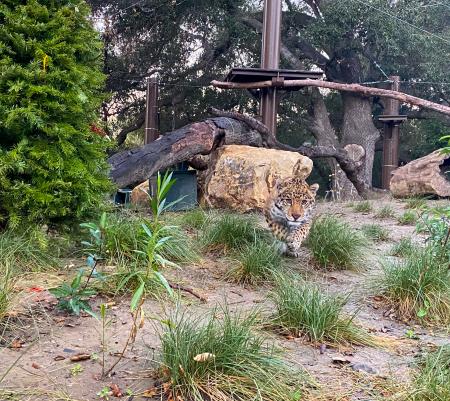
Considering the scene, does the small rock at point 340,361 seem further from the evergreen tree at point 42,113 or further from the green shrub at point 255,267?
the evergreen tree at point 42,113

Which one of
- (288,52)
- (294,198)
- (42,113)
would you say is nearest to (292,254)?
(294,198)

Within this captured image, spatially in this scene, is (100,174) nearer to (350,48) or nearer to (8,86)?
(8,86)

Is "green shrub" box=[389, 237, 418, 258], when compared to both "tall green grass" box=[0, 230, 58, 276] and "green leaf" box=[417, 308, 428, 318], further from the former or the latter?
"tall green grass" box=[0, 230, 58, 276]

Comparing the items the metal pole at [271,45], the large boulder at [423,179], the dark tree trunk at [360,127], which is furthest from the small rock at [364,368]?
the dark tree trunk at [360,127]

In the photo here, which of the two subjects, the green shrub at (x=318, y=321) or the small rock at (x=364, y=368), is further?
the green shrub at (x=318, y=321)

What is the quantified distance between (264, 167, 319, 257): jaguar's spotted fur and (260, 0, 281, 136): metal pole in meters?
4.28

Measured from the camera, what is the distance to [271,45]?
9.04 m

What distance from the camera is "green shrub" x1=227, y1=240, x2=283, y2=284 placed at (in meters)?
4.11

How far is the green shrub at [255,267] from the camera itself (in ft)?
13.5

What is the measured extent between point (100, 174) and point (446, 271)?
2827mm

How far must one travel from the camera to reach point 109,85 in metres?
15.9

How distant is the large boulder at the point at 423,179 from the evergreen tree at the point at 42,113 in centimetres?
787

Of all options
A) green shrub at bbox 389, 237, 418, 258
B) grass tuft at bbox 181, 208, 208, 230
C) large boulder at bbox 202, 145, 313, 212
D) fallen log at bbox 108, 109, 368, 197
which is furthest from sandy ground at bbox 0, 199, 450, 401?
fallen log at bbox 108, 109, 368, 197

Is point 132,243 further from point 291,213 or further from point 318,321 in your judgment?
point 318,321
